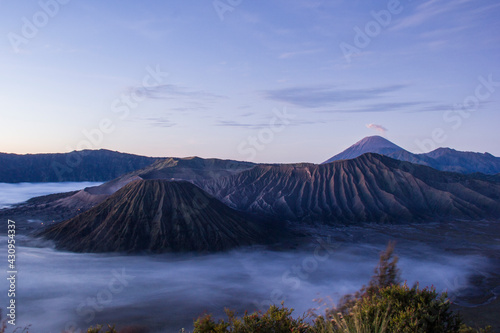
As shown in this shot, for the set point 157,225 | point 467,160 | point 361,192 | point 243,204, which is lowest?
point 157,225

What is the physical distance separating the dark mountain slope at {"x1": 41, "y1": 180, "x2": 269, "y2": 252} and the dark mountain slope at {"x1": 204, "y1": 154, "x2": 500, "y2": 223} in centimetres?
2093

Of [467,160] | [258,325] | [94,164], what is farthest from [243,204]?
[467,160]

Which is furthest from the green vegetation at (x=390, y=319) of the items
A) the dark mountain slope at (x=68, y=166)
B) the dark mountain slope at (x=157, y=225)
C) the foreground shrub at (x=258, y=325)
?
the dark mountain slope at (x=68, y=166)

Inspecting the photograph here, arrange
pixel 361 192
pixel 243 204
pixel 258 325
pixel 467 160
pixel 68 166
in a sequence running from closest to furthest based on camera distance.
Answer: pixel 258 325, pixel 361 192, pixel 243 204, pixel 467 160, pixel 68 166

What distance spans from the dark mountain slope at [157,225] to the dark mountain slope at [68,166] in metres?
135

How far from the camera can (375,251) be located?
4372cm

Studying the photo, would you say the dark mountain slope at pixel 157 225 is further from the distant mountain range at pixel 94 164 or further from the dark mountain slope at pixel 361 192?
the distant mountain range at pixel 94 164

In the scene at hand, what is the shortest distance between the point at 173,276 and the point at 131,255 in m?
7.99

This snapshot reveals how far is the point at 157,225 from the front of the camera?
139ft

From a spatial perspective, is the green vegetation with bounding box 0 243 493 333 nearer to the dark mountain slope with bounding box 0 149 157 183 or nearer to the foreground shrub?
the foreground shrub

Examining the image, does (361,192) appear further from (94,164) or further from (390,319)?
(94,164)

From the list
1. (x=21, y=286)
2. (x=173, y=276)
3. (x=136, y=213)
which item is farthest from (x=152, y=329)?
(x=136, y=213)

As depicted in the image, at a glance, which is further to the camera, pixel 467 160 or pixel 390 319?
pixel 467 160

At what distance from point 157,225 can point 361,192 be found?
4468 centimetres
